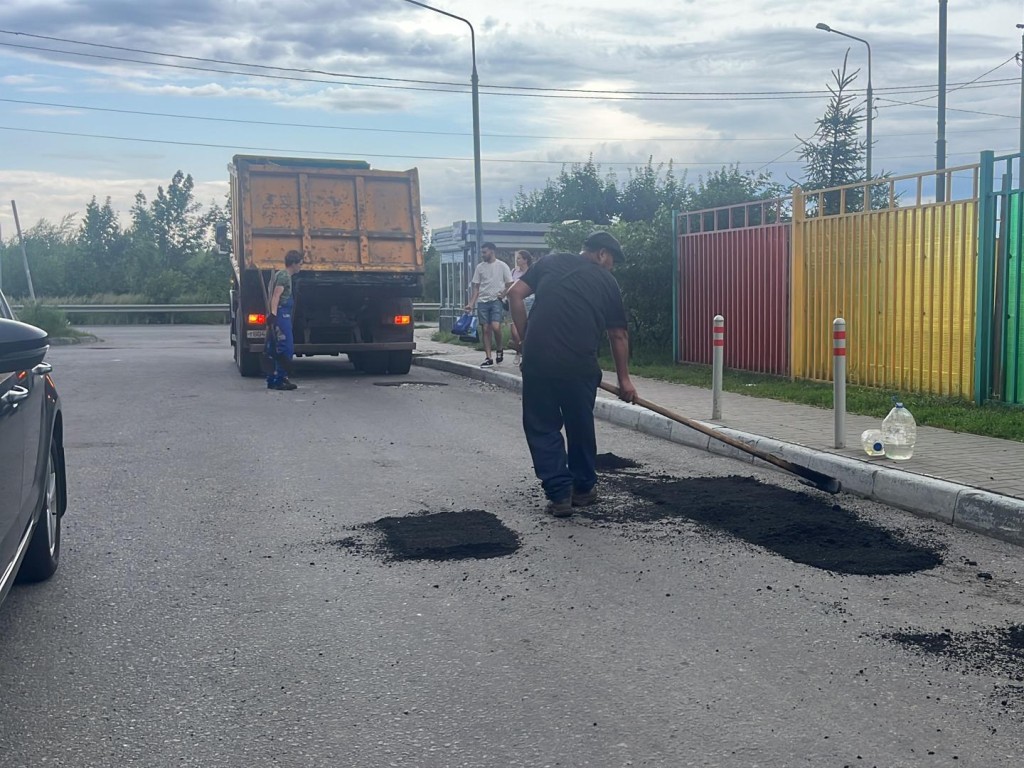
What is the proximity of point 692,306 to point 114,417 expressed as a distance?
8421mm

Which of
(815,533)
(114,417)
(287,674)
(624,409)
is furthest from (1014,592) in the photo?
(114,417)

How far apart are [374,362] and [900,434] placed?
10806 millimetres

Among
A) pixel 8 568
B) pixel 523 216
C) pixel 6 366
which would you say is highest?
pixel 523 216

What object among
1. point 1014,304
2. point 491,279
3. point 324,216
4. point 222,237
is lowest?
point 1014,304

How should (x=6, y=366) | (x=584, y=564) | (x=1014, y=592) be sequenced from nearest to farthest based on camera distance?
(x=6, y=366)
(x=1014, y=592)
(x=584, y=564)

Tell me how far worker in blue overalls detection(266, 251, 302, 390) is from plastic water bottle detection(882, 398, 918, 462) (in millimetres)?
8736

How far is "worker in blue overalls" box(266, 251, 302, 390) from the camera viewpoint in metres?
14.6

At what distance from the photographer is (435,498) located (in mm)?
7344

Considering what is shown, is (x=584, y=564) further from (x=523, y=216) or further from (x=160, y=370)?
(x=523, y=216)

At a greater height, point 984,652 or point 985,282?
point 985,282

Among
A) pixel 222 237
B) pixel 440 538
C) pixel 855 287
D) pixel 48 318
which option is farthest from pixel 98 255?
pixel 440 538

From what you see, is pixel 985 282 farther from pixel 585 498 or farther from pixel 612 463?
pixel 585 498

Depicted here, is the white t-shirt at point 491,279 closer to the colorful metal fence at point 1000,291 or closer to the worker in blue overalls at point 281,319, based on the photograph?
the worker in blue overalls at point 281,319

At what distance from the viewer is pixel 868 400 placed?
11344 millimetres
